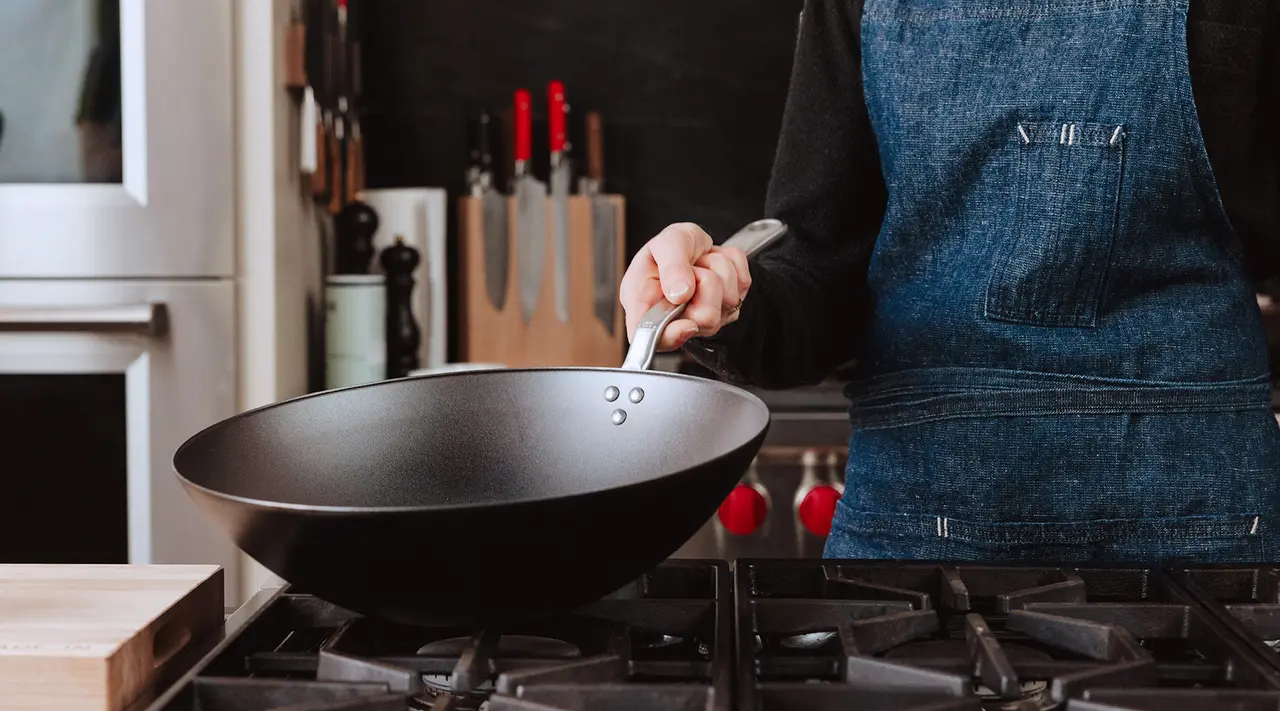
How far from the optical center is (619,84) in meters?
1.96

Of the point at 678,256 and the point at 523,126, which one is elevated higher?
the point at 523,126

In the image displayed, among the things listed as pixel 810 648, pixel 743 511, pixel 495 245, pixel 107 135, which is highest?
pixel 107 135

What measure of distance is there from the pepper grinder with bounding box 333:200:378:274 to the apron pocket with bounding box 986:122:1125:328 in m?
1.12

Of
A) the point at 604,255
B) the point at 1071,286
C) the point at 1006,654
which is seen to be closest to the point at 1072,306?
the point at 1071,286

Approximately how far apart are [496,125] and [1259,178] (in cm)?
122

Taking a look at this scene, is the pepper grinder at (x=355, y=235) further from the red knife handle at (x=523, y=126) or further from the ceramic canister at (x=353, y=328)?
the red knife handle at (x=523, y=126)

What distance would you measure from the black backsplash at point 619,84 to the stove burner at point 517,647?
1.43 metres

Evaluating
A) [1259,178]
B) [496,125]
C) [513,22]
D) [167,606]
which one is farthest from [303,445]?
[513,22]

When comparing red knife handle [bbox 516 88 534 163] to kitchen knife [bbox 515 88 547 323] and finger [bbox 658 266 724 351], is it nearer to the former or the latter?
kitchen knife [bbox 515 88 547 323]

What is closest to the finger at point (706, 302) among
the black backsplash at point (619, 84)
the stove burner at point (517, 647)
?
the stove burner at point (517, 647)

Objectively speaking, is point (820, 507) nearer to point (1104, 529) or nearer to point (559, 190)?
point (1104, 529)

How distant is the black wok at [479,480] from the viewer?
475 mm

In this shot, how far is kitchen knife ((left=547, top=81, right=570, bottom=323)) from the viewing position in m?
1.83

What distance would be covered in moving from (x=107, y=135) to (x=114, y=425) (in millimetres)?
349
